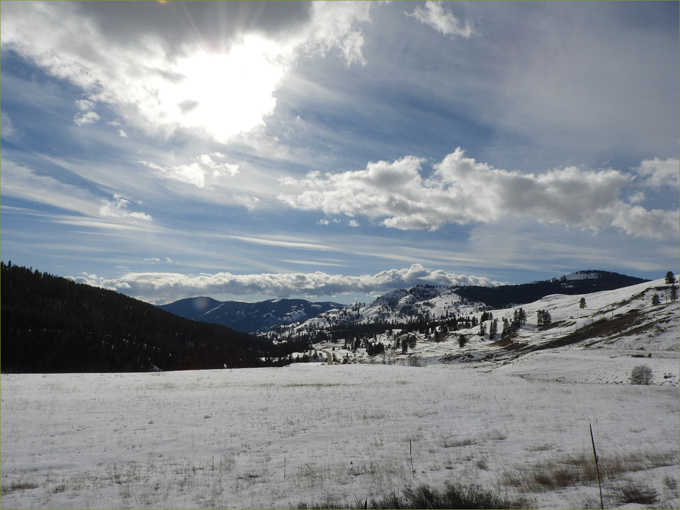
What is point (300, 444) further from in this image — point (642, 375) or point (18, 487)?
point (642, 375)

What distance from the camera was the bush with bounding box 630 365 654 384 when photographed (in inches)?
1822

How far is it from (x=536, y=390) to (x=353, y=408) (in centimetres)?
2208

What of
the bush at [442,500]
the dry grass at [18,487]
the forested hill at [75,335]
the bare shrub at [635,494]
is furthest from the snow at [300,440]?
the forested hill at [75,335]

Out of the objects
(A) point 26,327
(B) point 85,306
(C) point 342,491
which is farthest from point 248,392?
(B) point 85,306

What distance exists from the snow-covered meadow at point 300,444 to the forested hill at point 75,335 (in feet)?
268

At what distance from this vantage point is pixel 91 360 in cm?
13625

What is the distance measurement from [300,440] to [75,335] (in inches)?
6835

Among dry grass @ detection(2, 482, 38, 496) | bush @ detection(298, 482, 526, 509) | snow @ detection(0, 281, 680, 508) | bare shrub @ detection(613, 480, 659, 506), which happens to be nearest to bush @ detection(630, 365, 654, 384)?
snow @ detection(0, 281, 680, 508)

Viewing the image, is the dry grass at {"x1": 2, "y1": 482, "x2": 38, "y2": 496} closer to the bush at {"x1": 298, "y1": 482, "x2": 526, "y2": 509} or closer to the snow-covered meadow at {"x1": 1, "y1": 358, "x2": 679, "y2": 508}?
the snow-covered meadow at {"x1": 1, "y1": 358, "x2": 679, "y2": 508}

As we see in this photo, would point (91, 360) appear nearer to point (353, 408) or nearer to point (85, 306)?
point (85, 306)

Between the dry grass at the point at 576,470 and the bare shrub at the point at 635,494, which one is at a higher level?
the bare shrub at the point at 635,494

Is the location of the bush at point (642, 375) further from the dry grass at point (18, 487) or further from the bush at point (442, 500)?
the dry grass at point (18, 487)

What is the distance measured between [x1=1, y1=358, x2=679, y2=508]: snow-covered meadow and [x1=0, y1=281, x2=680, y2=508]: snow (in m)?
0.08

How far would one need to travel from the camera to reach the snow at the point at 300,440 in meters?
11.7
